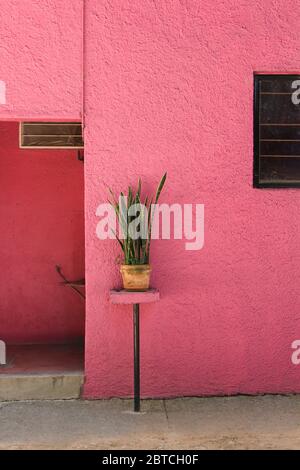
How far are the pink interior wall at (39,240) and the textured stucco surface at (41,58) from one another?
4.68 feet

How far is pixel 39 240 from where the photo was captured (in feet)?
21.1

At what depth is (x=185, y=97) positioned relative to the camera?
16.7ft

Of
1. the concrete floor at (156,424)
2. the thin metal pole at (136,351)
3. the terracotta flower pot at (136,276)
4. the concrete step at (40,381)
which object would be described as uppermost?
the terracotta flower pot at (136,276)

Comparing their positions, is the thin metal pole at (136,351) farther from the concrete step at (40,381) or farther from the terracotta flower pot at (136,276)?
the concrete step at (40,381)

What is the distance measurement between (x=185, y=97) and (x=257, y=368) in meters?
2.45

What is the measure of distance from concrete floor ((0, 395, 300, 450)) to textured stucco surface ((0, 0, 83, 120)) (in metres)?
2.46

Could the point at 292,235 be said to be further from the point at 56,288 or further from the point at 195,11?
the point at 56,288

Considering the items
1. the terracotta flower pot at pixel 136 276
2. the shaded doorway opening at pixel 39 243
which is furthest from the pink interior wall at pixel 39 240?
the terracotta flower pot at pixel 136 276

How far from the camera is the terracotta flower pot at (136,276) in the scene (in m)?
4.75

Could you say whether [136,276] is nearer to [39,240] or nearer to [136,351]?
[136,351]

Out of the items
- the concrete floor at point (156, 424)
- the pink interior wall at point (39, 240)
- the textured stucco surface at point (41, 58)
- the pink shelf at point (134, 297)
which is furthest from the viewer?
the pink interior wall at point (39, 240)

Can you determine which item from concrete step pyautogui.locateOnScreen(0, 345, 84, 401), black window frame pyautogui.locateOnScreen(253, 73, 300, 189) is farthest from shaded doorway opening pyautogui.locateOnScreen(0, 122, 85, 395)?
black window frame pyautogui.locateOnScreen(253, 73, 300, 189)

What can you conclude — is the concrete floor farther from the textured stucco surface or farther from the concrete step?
the textured stucco surface

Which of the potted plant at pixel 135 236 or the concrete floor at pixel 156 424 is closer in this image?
the concrete floor at pixel 156 424
